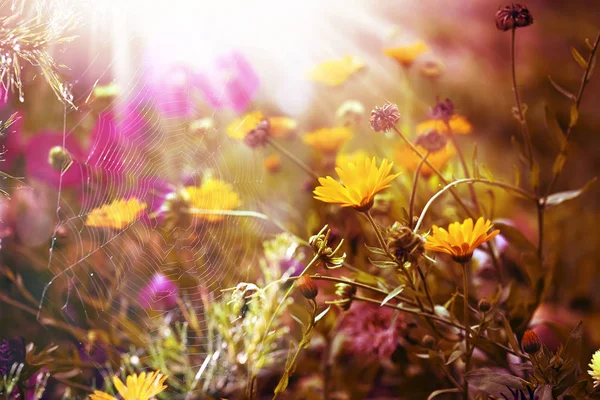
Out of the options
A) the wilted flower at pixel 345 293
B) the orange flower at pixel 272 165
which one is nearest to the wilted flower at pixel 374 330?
the wilted flower at pixel 345 293

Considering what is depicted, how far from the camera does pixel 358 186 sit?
30 cm

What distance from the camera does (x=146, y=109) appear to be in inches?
21.1

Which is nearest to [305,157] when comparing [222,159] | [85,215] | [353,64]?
[222,159]

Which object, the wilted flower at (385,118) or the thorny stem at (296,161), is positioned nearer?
the wilted flower at (385,118)

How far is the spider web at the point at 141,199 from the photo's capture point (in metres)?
0.51

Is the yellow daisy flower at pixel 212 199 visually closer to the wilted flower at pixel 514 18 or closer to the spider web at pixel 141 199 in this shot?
the spider web at pixel 141 199

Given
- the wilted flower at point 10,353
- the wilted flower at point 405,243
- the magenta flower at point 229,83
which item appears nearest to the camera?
the wilted flower at point 405,243

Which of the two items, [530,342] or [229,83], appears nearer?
[530,342]

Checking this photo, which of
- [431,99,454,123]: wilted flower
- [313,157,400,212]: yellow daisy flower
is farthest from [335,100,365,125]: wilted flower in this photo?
[313,157,400,212]: yellow daisy flower

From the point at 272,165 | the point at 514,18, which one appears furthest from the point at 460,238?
the point at 272,165

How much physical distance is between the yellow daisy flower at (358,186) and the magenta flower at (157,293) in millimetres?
269

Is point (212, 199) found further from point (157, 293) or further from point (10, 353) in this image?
point (10, 353)

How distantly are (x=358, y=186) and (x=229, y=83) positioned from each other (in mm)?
392

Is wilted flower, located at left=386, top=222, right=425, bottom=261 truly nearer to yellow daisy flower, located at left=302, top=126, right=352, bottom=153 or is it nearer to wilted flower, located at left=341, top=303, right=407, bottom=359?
wilted flower, located at left=341, top=303, right=407, bottom=359
